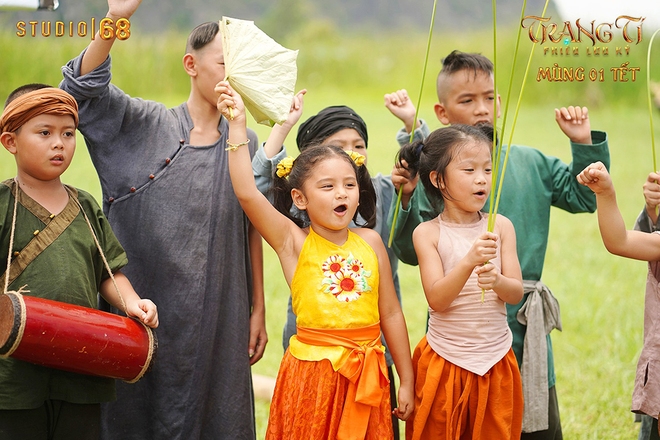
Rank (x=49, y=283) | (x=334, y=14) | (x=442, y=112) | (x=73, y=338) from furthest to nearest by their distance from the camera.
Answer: (x=334, y=14) < (x=442, y=112) < (x=49, y=283) < (x=73, y=338)

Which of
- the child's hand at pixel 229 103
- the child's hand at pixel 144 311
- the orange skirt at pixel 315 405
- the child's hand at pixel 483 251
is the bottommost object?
the orange skirt at pixel 315 405

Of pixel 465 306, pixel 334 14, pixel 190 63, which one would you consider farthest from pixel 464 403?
pixel 334 14

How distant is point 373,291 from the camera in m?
2.70

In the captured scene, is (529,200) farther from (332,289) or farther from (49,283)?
(49,283)

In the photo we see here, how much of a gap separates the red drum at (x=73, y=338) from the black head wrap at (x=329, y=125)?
107cm

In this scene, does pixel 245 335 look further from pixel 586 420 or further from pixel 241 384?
pixel 586 420

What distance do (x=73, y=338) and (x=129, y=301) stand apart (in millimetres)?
300

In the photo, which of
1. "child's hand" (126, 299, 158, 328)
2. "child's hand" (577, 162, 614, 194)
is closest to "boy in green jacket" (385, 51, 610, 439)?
"child's hand" (577, 162, 614, 194)

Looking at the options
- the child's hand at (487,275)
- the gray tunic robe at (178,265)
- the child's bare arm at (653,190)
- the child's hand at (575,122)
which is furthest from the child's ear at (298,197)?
the child's bare arm at (653,190)

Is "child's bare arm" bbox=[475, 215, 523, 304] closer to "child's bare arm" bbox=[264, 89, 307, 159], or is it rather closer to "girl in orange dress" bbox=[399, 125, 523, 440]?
"girl in orange dress" bbox=[399, 125, 523, 440]

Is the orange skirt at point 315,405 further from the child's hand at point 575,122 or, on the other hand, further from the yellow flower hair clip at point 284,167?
the child's hand at point 575,122

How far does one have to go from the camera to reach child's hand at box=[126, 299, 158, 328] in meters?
2.60

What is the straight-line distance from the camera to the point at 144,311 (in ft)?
8.59

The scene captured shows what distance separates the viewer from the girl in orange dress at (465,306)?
2.60m
